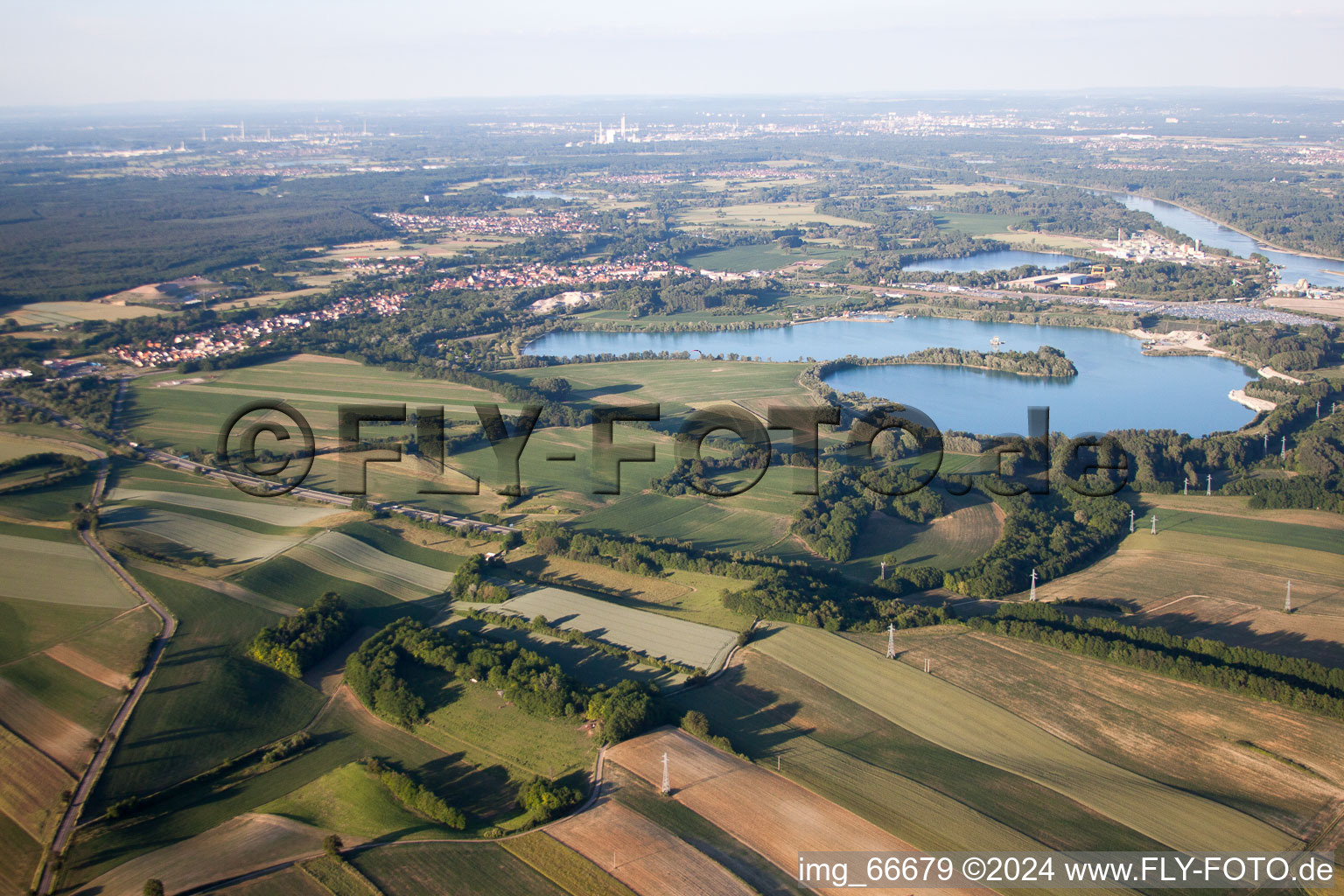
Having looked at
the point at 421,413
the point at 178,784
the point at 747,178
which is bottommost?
the point at 178,784

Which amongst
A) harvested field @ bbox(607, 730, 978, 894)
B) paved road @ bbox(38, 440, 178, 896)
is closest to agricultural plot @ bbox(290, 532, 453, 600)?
paved road @ bbox(38, 440, 178, 896)

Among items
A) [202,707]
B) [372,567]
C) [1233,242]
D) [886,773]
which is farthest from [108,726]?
[1233,242]

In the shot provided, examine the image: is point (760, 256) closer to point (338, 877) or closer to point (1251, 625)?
point (1251, 625)

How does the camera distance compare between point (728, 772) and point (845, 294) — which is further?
point (845, 294)

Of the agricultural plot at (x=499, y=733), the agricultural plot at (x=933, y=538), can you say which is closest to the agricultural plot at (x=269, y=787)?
the agricultural plot at (x=499, y=733)

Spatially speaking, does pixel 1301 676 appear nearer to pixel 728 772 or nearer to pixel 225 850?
pixel 728 772

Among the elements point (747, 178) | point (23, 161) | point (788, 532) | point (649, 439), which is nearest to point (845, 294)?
point (649, 439)

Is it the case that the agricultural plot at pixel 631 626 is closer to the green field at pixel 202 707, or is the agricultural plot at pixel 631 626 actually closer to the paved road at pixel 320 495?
the paved road at pixel 320 495

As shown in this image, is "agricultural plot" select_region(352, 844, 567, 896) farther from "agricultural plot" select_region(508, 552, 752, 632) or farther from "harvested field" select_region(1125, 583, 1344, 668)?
"harvested field" select_region(1125, 583, 1344, 668)
